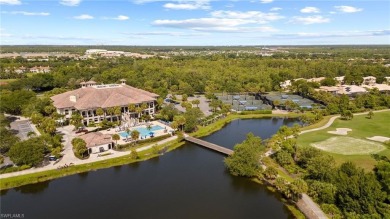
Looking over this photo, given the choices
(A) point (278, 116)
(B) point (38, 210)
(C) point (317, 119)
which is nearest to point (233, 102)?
(A) point (278, 116)

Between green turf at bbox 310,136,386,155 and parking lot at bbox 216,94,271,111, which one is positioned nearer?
green turf at bbox 310,136,386,155

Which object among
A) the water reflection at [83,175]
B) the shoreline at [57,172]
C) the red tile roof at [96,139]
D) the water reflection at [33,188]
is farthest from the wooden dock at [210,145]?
the water reflection at [33,188]

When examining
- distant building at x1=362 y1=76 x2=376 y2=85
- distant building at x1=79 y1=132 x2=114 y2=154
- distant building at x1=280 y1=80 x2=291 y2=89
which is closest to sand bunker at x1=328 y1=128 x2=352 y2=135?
distant building at x1=79 y1=132 x2=114 y2=154

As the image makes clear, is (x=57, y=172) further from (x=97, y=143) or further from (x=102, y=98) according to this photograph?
(x=102, y=98)

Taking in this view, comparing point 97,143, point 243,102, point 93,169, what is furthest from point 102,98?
point 243,102

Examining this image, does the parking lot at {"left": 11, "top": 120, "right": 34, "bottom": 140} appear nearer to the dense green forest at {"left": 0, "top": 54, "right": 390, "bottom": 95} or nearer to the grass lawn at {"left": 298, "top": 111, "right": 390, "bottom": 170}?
the dense green forest at {"left": 0, "top": 54, "right": 390, "bottom": 95}

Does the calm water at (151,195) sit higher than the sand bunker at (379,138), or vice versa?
the sand bunker at (379,138)

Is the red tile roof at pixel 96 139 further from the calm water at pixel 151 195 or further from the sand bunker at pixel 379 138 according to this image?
the sand bunker at pixel 379 138
